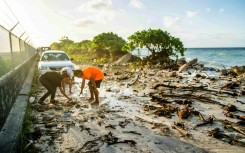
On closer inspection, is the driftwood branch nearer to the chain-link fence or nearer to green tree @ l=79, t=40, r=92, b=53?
the chain-link fence

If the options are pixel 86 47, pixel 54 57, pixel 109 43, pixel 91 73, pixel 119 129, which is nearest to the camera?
pixel 119 129

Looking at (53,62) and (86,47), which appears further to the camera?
(86,47)

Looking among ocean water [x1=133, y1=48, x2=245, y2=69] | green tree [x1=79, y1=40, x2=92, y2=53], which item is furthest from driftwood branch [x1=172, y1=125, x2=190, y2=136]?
green tree [x1=79, y1=40, x2=92, y2=53]

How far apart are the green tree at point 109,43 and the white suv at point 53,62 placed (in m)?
22.3

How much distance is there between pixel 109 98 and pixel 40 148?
5.45 metres

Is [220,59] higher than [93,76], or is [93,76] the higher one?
[93,76]

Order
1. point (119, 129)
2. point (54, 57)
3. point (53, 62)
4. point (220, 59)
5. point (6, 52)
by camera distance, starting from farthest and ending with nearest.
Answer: point (220, 59)
point (54, 57)
point (53, 62)
point (6, 52)
point (119, 129)

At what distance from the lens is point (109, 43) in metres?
39.3

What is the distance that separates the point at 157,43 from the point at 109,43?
13.1m

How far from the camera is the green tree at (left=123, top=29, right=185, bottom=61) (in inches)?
1069

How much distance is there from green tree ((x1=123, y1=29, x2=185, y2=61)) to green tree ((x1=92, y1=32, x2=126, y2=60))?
9.84m

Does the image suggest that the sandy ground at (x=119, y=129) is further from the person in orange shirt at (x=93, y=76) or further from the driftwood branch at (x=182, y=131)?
the person in orange shirt at (x=93, y=76)

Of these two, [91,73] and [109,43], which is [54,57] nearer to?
[91,73]

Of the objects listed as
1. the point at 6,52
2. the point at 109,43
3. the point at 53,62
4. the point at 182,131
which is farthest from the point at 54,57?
the point at 109,43
